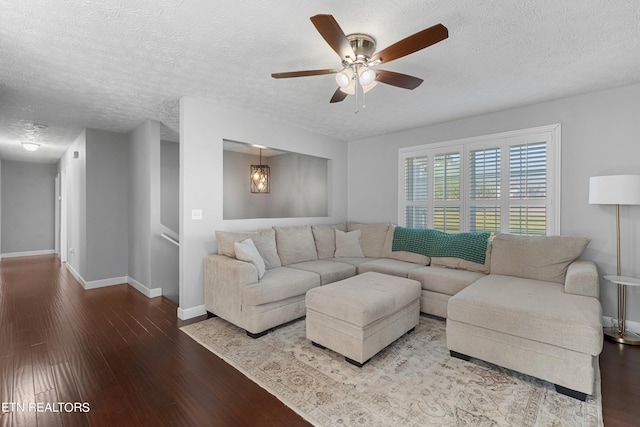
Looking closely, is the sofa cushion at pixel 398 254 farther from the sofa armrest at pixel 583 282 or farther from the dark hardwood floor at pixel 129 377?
the dark hardwood floor at pixel 129 377

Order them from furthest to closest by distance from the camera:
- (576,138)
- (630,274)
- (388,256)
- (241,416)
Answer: (388,256)
(576,138)
(630,274)
(241,416)

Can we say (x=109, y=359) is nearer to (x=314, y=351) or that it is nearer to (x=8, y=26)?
(x=314, y=351)

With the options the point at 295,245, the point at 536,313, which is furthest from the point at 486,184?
the point at 295,245

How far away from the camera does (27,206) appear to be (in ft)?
24.8

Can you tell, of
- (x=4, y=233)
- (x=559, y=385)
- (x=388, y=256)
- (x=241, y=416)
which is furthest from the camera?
(x=4, y=233)

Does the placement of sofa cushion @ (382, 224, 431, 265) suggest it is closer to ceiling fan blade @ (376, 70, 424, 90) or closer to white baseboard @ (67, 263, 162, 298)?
ceiling fan blade @ (376, 70, 424, 90)

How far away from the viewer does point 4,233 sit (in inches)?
287

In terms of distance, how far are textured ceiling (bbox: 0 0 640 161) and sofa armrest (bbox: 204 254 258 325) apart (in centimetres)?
182

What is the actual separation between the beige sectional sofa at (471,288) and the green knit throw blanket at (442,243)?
7cm

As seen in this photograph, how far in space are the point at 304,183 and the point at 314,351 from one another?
406 centimetres

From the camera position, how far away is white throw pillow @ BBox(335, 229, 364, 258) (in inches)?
175

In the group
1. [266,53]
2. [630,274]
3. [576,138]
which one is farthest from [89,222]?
[630,274]

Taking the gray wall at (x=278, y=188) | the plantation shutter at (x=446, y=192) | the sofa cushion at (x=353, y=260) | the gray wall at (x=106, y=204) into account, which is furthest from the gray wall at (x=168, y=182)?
the plantation shutter at (x=446, y=192)

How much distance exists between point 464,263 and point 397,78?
7.83 ft
